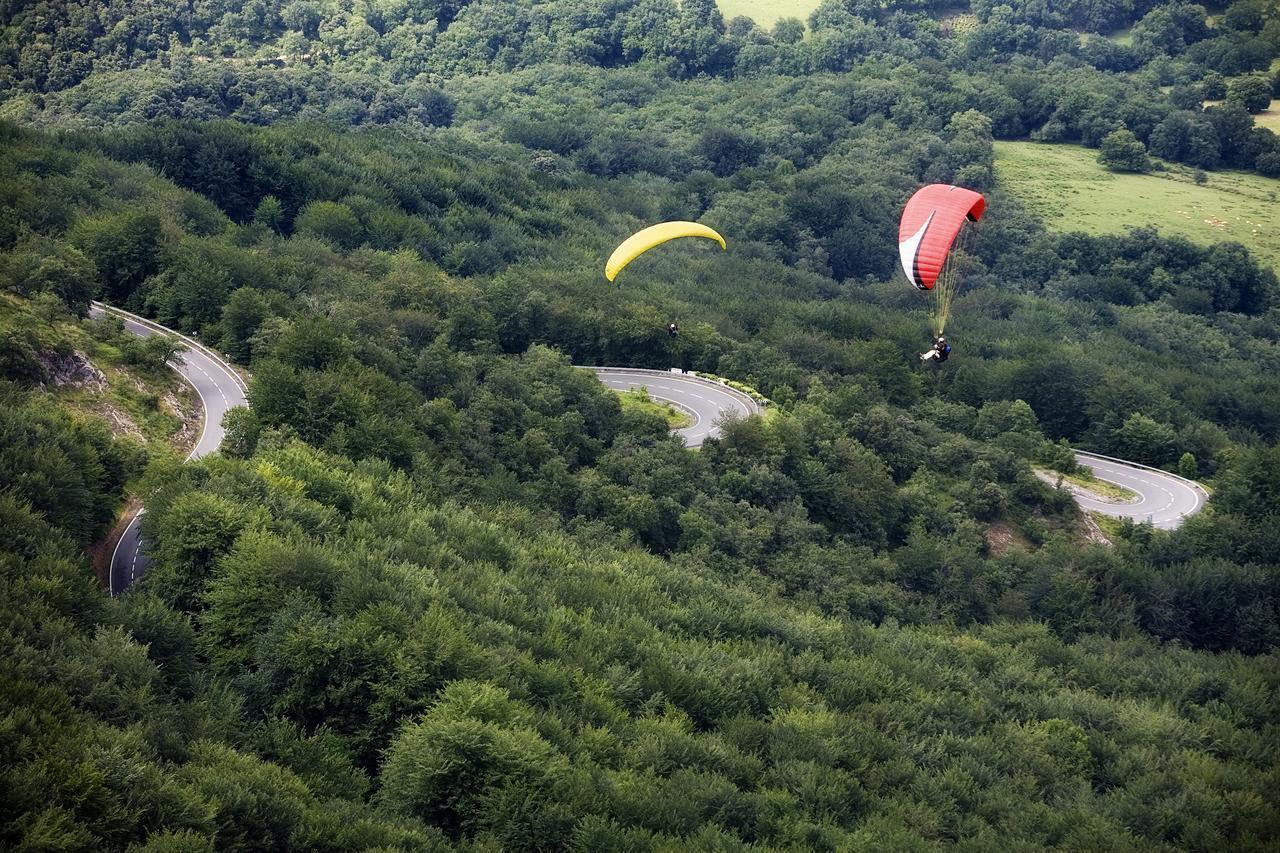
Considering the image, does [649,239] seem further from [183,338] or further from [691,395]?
[183,338]

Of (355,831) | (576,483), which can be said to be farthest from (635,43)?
(355,831)

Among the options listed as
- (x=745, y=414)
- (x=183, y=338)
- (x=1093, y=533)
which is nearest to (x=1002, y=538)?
(x=1093, y=533)

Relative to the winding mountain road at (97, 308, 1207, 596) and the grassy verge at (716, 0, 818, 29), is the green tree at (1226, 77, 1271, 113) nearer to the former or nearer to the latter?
the grassy verge at (716, 0, 818, 29)

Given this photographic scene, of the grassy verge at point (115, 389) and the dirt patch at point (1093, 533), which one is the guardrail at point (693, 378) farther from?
the grassy verge at point (115, 389)

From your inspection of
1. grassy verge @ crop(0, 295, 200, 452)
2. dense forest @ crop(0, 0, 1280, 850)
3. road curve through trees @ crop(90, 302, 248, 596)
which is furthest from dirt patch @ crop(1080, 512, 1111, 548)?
grassy verge @ crop(0, 295, 200, 452)

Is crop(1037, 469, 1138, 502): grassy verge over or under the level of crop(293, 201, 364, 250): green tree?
under

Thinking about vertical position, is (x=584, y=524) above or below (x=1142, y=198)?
above

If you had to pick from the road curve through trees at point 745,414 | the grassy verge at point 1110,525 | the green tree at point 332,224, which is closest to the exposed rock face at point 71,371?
the road curve through trees at point 745,414
